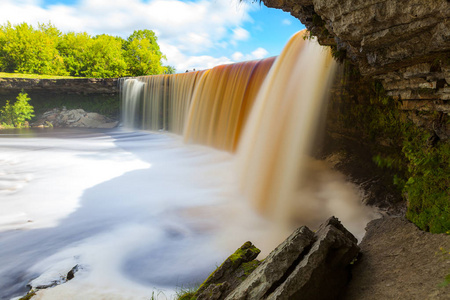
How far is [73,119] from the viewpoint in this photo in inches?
922

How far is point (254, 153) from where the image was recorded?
6883mm

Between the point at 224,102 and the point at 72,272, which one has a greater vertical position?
the point at 224,102

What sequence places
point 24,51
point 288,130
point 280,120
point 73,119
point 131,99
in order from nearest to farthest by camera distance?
point 288,130, point 280,120, point 131,99, point 73,119, point 24,51

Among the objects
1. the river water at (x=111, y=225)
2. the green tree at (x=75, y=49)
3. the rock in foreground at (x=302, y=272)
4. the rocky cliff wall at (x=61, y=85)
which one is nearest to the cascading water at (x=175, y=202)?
the river water at (x=111, y=225)

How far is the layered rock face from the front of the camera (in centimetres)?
240

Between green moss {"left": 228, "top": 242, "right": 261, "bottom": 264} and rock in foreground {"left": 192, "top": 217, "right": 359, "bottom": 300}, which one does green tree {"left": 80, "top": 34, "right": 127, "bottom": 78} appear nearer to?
green moss {"left": 228, "top": 242, "right": 261, "bottom": 264}

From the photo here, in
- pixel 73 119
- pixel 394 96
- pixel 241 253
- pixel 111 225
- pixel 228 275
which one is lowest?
pixel 111 225

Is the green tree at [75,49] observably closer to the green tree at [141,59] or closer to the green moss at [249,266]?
the green tree at [141,59]

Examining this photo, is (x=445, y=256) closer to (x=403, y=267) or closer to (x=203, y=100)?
(x=403, y=267)

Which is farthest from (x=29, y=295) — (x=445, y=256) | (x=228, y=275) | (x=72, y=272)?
(x=445, y=256)

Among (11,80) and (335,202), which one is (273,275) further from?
(11,80)

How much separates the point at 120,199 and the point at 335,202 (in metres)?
4.67

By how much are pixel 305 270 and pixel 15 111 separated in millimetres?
26729

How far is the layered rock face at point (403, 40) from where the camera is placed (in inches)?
94.7
